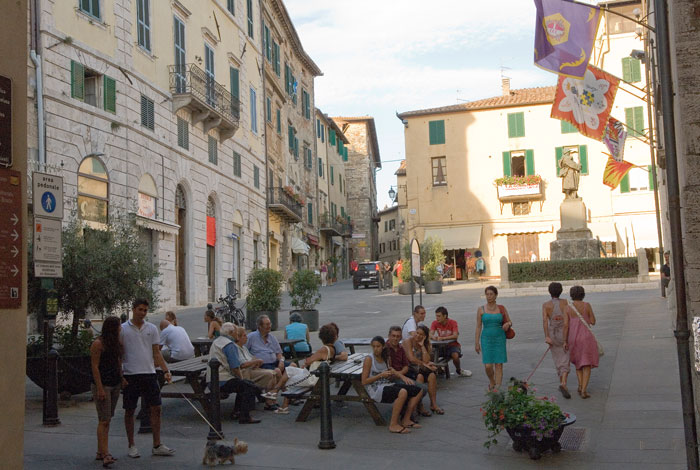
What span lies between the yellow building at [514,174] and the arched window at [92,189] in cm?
2740

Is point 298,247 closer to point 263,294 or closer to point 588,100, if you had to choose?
point 263,294

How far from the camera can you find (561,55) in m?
14.3

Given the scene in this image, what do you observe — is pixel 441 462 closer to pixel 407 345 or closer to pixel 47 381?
pixel 407 345

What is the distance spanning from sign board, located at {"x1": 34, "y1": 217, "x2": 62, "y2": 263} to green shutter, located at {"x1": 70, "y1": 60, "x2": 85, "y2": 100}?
1150cm

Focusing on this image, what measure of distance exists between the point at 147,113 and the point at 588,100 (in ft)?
40.4

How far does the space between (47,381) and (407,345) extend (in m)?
3.87

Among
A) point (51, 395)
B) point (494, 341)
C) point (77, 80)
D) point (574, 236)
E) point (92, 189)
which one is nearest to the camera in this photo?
point (51, 395)

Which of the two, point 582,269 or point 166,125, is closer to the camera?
point 166,125

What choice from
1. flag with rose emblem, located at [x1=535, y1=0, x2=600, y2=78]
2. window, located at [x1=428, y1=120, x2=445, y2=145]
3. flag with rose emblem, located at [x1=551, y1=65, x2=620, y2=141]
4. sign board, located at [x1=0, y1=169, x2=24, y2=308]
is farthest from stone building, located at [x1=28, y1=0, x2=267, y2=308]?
window, located at [x1=428, y1=120, x2=445, y2=145]

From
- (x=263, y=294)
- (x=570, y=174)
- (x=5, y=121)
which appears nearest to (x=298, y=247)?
(x=570, y=174)

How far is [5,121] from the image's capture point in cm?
541

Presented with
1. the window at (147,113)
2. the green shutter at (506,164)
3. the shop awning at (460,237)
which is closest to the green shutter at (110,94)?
the window at (147,113)

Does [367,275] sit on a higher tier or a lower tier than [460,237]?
lower

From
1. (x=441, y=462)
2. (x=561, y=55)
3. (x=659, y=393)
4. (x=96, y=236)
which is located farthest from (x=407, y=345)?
(x=561, y=55)
